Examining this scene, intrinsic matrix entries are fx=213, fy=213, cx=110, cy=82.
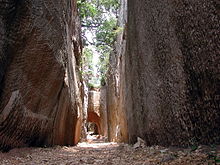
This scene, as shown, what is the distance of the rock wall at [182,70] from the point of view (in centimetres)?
244

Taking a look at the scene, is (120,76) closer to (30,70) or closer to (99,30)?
(99,30)

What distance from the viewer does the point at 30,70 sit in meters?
4.69

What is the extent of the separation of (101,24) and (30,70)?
26.2 feet

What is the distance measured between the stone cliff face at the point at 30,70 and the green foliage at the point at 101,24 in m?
5.15

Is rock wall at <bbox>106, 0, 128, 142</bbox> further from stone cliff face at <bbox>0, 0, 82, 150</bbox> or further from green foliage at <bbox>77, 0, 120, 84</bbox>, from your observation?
stone cliff face at <bbox>0, 0, 82, 150</bbox>

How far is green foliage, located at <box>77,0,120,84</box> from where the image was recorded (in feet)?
37.0

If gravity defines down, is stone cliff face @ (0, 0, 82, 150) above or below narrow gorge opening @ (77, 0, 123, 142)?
below

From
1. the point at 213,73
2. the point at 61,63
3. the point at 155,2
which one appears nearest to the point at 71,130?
the point at 61,63

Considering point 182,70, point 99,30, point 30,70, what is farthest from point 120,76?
point 182,70

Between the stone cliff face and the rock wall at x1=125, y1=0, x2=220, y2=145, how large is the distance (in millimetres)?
2267

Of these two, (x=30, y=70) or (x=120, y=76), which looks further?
(x=120, y=76)

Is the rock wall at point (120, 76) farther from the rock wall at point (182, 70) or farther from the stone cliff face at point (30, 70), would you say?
the rock wall at point (182, 70)

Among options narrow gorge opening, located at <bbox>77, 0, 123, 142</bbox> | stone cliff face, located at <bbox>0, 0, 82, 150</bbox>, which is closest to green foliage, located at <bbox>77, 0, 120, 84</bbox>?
narrow gorge opening, located at <bbox>77, 0, 123, 142</bbox>

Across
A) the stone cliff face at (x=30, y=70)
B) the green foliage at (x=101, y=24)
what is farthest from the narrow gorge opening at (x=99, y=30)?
the stone cliff face at (x=30, y=70)
